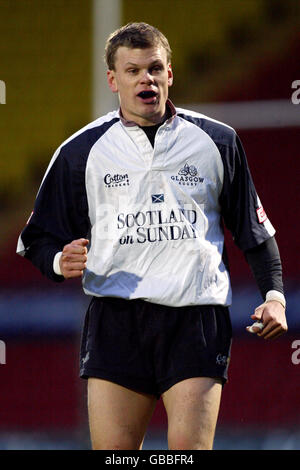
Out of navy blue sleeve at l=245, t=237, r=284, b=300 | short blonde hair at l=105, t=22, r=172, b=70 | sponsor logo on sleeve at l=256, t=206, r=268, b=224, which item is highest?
short blonde hair at l=105, t=22, r=172, b=70

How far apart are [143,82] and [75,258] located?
710 mm

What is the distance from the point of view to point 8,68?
20.9ft

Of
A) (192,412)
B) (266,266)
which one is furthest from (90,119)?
(192,412)

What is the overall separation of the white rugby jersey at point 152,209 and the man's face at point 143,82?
0.06 meters

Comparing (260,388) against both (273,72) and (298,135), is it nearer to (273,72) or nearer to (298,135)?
(298,135)

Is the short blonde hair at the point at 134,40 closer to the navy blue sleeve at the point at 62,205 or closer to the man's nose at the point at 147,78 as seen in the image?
the man's nose at the point at 147,78

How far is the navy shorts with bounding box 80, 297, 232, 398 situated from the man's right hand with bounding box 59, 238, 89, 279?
23 cm

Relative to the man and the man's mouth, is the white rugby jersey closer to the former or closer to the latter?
the man

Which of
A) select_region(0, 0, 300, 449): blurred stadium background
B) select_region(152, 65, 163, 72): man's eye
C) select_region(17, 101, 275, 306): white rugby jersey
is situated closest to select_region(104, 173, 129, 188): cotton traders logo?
select_region(17, 101, 275, 306): white rugby jersey

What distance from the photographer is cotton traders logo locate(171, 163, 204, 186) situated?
365 centimetres

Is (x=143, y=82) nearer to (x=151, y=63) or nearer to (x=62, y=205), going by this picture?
(x=151, y=63)

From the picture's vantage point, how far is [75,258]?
3449 mm
